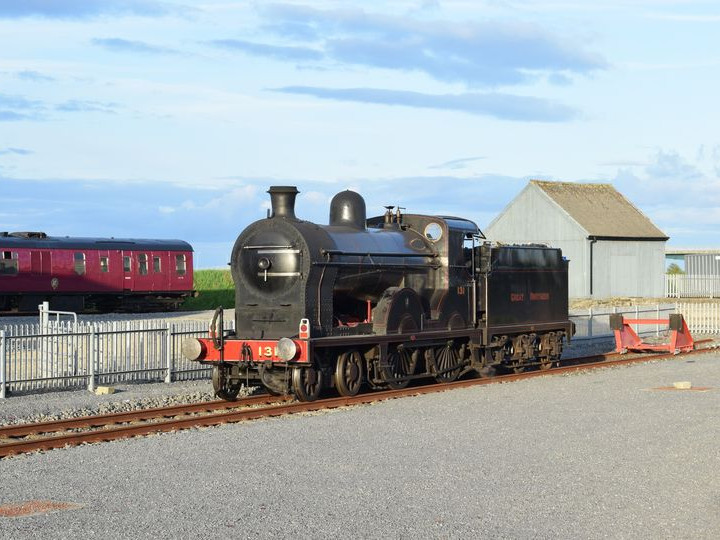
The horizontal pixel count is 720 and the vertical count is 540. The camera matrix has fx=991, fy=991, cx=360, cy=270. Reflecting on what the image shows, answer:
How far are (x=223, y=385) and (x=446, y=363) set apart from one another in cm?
485

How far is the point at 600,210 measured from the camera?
58938 mm

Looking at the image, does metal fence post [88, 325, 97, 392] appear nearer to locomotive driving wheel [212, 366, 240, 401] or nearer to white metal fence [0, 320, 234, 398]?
white metal fence [0, 320, 234, 398]

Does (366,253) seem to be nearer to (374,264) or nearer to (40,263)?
(374,264)

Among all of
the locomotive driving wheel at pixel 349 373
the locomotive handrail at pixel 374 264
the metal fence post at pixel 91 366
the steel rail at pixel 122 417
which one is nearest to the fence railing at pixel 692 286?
the locomotive handrail at pixel 374 264

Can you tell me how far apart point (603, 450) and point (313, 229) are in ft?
21.6

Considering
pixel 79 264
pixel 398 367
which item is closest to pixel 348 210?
pixel 398 367

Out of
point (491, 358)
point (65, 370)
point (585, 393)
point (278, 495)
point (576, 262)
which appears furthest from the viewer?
point (576, 262)

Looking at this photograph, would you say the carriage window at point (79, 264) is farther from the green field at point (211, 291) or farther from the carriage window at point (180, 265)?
the green field at point (211, 291)

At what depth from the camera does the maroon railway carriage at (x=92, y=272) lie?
4047 centimetres

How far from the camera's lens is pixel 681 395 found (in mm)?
17531

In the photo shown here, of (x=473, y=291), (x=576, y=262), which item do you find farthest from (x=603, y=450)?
(x=576, y=262)

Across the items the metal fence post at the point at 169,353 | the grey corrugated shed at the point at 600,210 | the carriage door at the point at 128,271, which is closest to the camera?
the metal fence post at the point at 169,353

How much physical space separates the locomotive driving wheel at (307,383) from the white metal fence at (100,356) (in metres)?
4.53

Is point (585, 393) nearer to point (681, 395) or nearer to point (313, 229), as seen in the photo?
point (681, 395)
